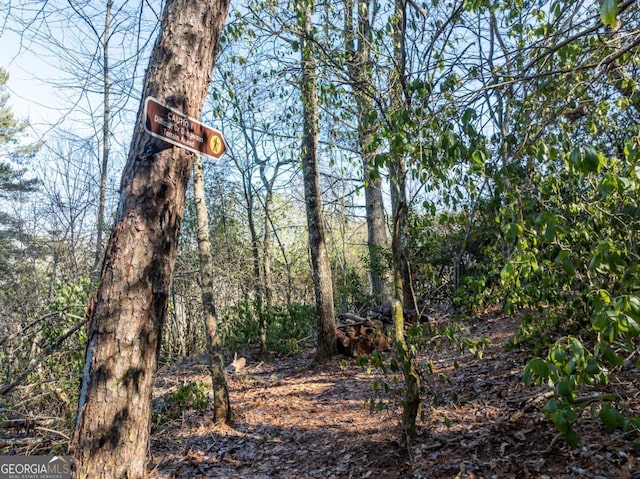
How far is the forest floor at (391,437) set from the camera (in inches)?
117

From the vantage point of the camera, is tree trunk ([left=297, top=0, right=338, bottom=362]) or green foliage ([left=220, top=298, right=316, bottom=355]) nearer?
tree trunk ([left=297, top=0, right=338, bottom=362])

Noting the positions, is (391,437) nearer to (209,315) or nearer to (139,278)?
(209,315)

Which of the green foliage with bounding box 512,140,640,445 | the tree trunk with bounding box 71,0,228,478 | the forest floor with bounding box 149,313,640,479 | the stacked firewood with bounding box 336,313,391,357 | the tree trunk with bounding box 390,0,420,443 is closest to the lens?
the green foliage with bounding box 512,140,640,445

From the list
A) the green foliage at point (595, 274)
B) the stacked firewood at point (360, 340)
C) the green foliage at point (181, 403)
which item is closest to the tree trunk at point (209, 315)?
the green foliage at point (181, 403)

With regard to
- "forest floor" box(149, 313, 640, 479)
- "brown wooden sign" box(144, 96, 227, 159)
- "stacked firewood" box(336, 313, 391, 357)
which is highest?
"brown wooden sign" box(144, 96, 227, 159)

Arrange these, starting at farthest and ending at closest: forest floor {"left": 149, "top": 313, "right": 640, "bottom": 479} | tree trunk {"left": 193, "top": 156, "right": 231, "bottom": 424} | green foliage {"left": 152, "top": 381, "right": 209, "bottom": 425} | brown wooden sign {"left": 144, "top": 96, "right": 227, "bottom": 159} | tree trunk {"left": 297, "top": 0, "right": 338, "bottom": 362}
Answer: tree trunk {"left": 297, "top": 0, "right": 338, "bottom": 362}
green foliage {"left": 152, "top": 381, "right": 209, "bottom": 425}
tree trunk {"left": 193, "top": 156, "right": 231, "bottom": 424}
forest floor {"left": 149, "top": 313, "right": 640, "bottom": 479}
brown wooden sign {"left": 144, "top": 96, "right": 227, "bottom": 159}

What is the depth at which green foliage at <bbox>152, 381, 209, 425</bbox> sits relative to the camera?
510 centimetres

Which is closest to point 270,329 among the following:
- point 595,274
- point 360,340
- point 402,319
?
point 360,340

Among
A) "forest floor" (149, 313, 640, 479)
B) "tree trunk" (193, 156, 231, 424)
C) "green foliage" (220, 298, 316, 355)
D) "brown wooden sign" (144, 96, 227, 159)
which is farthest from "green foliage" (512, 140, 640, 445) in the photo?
"green foliage" (220, 298, 316, 355)

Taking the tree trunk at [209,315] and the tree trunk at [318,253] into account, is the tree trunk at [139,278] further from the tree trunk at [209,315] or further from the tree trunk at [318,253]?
the tree trunk at [318,253]

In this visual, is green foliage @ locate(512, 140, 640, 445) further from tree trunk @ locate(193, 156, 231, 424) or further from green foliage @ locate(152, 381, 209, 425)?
green foliage @ locate(152, 381, 209, 425)

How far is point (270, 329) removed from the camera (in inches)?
358

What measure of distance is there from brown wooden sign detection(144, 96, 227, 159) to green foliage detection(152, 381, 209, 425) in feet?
12.7

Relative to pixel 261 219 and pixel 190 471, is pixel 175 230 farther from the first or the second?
pixel 261 219
